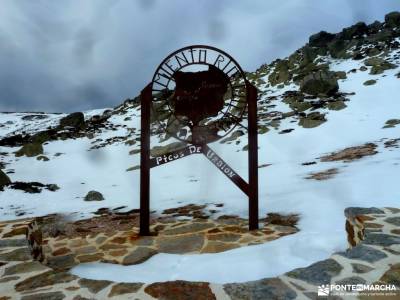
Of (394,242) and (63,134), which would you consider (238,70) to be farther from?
(63,134)

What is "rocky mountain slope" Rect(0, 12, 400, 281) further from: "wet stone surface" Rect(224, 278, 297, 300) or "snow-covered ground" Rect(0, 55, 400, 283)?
"wet stone surface" Rect(224, 278, 297, 300)

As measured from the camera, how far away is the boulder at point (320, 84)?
94.7 feet

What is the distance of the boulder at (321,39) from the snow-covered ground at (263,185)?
20990 millimetres

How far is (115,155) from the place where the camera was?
26469 mm

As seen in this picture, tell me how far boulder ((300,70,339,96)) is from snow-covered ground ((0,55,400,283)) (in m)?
1.18

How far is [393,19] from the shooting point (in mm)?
49375

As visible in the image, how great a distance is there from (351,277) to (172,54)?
4756 mm

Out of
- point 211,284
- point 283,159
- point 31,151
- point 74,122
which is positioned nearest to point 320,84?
point 283,159

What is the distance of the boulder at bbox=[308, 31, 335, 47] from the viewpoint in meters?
51.4

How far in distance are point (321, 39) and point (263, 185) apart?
46918 millimetres

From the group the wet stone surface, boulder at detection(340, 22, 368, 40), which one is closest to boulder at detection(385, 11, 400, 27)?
boulder at detection(340, 22, 368, 40)

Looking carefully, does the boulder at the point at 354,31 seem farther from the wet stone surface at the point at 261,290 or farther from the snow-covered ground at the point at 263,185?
the wet stone surface at the point at 261,290

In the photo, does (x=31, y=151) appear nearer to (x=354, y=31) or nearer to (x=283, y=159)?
(x=283, y=159)

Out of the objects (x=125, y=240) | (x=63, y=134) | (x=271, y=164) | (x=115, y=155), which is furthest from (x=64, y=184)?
(x=63, y=134)
